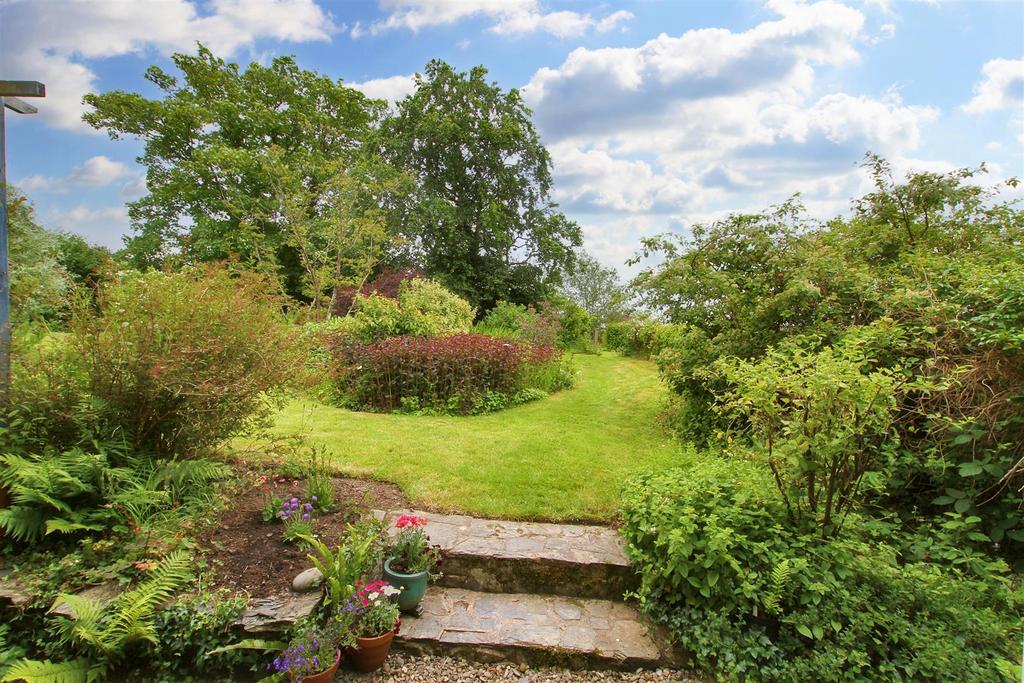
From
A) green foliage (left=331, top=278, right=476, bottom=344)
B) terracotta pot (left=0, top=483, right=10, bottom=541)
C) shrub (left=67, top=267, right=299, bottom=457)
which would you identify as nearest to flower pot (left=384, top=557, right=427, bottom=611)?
shrub (left=67, top=267, right=299, bottom=457)

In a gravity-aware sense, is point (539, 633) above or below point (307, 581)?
below

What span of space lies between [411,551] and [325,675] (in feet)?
2.50

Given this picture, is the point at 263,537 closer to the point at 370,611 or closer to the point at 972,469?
the point at 370,611

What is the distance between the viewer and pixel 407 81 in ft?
52.2

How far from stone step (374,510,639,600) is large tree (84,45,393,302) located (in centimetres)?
1339

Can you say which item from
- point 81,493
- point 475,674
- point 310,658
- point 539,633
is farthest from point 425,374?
point 310,658

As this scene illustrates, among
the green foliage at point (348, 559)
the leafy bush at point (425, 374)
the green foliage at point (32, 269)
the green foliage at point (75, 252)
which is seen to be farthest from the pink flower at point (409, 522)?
the green foliage at point (75, 252)

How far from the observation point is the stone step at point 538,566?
3012mm

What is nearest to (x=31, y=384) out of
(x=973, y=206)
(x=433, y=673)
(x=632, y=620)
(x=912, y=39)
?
(x=433, y=673)

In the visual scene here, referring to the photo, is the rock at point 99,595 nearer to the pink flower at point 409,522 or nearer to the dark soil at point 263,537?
the dark soil at point 263,537

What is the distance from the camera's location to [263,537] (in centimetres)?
303

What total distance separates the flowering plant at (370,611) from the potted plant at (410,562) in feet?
0.56

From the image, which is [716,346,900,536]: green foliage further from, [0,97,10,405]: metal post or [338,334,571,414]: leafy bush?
[0,97,10,405]: metal post

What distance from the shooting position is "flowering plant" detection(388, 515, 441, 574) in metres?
2.89
